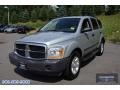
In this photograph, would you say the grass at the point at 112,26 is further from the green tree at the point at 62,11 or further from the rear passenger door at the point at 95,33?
the green tree at the point at 62,11

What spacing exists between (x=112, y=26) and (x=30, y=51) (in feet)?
5.34

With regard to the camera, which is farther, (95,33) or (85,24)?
(95,33)

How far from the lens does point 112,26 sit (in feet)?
19.6

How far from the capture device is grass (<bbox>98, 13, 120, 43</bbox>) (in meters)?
5.90

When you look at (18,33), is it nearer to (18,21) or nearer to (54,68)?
(18,21)

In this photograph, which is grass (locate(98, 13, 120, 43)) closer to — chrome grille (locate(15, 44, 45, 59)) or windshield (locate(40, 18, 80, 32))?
windshield (locate(40, 18, 80, 32))

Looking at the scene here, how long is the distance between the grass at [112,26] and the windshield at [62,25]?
52cm

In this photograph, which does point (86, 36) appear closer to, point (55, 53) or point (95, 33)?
point (95, 33)

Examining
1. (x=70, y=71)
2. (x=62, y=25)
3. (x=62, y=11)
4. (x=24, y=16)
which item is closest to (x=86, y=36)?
(x=62, y=25)

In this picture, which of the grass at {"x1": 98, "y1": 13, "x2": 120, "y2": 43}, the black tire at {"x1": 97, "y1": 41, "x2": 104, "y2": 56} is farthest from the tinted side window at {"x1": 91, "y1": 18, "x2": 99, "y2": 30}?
the black tire at {"x1": 97, "y1": 41, "x2": 104, "y2": 56}

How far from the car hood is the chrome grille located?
10 cm

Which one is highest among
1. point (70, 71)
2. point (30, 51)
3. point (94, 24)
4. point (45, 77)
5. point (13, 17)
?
point (13, 17)

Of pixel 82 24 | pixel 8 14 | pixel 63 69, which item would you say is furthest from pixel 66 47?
pixel 8 14

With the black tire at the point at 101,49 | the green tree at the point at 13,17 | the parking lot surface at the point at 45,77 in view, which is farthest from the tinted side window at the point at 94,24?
the green tree at the point at 13,17
